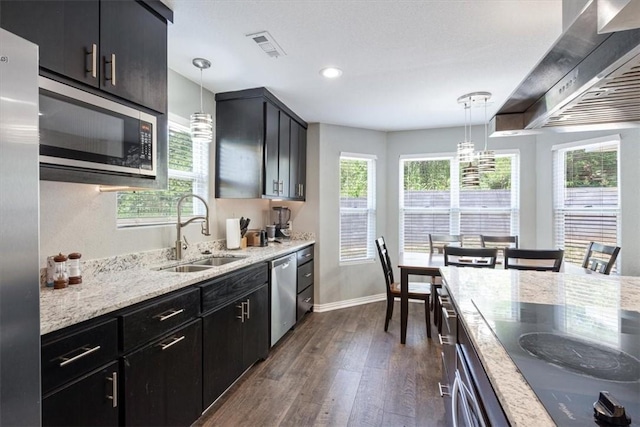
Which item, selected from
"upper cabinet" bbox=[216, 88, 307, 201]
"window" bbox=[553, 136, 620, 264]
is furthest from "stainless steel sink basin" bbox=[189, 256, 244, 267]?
"window" bbox=[553, 136, 620, 264]

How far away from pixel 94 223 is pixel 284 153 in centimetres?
203

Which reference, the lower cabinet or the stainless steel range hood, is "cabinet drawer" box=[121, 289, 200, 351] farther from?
the stainless steel range hood

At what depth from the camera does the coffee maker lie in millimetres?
3939

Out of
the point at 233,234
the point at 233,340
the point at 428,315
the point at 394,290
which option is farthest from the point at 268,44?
the point at 428,315

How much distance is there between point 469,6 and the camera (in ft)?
5.69

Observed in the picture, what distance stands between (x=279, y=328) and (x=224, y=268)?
1.20 meters

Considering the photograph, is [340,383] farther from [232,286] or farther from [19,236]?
[19,236]

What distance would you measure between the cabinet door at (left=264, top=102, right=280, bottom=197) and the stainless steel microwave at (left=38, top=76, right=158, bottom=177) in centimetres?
138

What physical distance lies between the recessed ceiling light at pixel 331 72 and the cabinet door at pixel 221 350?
2.00m

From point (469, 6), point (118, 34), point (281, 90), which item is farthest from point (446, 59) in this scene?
point (118, 34)

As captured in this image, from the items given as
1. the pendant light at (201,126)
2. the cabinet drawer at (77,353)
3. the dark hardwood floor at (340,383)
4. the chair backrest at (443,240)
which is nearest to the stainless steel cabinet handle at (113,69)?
the pendant light at (201,126)

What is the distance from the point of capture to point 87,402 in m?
1.19

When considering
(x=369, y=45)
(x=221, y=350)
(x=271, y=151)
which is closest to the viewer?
(x=221, y=350)

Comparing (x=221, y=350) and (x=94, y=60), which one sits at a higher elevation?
(x=94, y=60)
